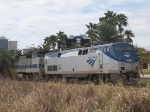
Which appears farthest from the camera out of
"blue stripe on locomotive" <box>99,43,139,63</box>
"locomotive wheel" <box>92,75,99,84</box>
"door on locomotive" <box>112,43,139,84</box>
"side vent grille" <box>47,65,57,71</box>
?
"side vent grille" <box>47,65,57,71</box>

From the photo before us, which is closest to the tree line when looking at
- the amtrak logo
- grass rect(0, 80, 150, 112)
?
the amtrak logo

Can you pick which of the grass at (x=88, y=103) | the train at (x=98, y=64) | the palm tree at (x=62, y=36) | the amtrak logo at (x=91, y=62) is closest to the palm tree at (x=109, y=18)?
the palm tree at (x=62, y=36)

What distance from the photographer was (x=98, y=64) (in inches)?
948

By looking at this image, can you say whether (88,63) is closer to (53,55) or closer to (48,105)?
(53,55)

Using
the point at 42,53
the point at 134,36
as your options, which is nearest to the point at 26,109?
the point at 42,53

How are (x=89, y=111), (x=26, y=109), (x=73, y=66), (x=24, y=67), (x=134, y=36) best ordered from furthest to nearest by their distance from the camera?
(x=134, y=36) → (x=24, y=67) → (x=73, y=66) → (x=89, y=111) → (x=26, y=109)

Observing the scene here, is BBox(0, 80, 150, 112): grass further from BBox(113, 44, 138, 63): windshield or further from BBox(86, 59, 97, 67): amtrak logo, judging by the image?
BBox(86, 59, 97, 67): amtrak logo

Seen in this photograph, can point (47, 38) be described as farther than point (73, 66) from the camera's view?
Yes

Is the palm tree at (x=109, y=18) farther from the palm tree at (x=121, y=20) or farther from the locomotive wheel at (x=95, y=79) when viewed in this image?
the locomotive wheel at (x=95, y=79)

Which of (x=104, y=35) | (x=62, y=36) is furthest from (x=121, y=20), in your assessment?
(x=62, y=36)

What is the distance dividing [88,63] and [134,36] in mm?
45353

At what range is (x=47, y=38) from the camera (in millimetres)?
82375

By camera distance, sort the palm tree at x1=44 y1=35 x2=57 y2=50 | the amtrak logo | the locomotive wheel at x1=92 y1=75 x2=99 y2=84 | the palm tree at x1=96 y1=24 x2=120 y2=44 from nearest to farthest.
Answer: the locomotive wheel at x1=92 y1=75 x2=99 y2=84 → the amtrak logo → the palm tree at x1=96 y1=24 x2=120 y2=44 → the palm tree at x1=44 y1=35 x2=57 y2=50

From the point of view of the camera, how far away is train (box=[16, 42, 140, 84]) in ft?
73.4
